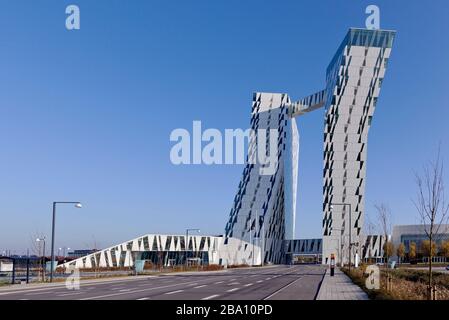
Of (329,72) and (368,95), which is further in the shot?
(329,72)

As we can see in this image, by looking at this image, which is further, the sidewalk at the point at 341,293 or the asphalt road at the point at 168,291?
the asphalt road at the point at 168,291

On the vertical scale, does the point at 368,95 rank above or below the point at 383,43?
below

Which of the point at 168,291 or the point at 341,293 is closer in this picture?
the point at 341,293

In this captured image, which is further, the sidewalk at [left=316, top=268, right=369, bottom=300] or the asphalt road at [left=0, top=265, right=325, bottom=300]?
the asphalt road at [left=0, top=265, right=325, bottom=300]

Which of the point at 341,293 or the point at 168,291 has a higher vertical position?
the point at 341,293

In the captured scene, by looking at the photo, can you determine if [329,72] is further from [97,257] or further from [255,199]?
[97,257]

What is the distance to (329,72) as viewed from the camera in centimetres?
12588

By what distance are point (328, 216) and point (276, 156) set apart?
25.7 m

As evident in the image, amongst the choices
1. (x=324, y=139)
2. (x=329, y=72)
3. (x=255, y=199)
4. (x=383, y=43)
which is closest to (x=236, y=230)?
(x=255, y=199)
